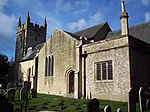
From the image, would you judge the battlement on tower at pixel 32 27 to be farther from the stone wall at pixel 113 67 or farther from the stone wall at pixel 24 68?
the stone wall at pixel 113 67

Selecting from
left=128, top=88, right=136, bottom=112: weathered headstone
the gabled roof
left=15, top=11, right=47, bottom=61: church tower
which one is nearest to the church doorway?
the gabled roof

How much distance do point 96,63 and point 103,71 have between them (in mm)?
1231

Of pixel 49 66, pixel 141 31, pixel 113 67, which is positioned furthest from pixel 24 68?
pixel 113 67

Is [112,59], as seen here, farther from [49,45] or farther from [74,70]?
[49,45]

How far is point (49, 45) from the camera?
27.0 m

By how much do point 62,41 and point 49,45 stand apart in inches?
Result: 125

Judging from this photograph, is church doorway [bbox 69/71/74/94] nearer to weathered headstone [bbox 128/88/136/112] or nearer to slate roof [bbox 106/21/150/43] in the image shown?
slate roof [bbox 106/21/150/43]

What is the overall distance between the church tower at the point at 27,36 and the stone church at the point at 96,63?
27096 mm

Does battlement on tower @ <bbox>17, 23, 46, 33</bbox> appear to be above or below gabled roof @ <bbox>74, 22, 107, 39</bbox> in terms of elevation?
above

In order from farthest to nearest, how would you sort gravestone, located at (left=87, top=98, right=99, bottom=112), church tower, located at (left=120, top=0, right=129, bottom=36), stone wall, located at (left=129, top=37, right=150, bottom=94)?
church tower, located at (left=120, top=0, right=129, bottom=36) → stone wall, located at (left=129, top=37, right=150, bottom=94) → gravestone, located at (left=87, top=98, right=99, bottom=112)

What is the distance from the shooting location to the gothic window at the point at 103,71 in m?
18.7

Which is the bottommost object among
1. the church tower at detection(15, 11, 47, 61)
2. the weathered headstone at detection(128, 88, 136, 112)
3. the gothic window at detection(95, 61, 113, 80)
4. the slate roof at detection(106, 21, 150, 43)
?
the weathered headstone at detection(128, 88, 136, 112)

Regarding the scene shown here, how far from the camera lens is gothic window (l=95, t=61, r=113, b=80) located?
61.3 ft

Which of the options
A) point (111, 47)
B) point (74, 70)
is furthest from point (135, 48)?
point (74, 70)
